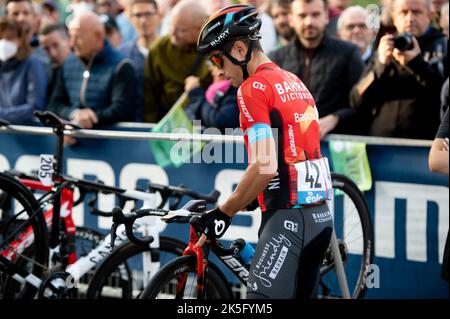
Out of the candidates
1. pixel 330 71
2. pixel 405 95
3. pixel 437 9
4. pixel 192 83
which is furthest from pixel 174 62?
pixel 437 9

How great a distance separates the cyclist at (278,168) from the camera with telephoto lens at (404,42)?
6.75 ft

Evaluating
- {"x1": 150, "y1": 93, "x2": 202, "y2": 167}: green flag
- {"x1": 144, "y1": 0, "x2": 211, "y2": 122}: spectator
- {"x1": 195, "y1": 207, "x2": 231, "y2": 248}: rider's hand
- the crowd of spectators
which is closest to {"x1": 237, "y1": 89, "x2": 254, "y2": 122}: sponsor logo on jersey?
{"x1": 195, "y1": 207, "x2": 231, "y2": 248}: rider's hand

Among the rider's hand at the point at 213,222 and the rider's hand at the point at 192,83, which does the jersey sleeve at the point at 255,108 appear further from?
the rider's hand at the point at 192,83

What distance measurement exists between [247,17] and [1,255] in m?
2.60

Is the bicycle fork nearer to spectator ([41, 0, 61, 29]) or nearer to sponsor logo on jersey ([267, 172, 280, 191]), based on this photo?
sponsor logo on jersey ([267, 172, 280, 191])

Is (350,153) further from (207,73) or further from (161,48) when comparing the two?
(161,48)

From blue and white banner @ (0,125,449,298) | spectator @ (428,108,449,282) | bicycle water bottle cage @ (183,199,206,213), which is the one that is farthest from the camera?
blue and white banner @ (0,125,449,298)

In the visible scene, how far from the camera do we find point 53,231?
6.73m

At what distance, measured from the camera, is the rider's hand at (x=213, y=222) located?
4984mm

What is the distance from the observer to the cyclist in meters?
5.01

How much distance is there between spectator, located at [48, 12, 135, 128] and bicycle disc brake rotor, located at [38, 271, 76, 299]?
2.30 meters

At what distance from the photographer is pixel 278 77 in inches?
200
